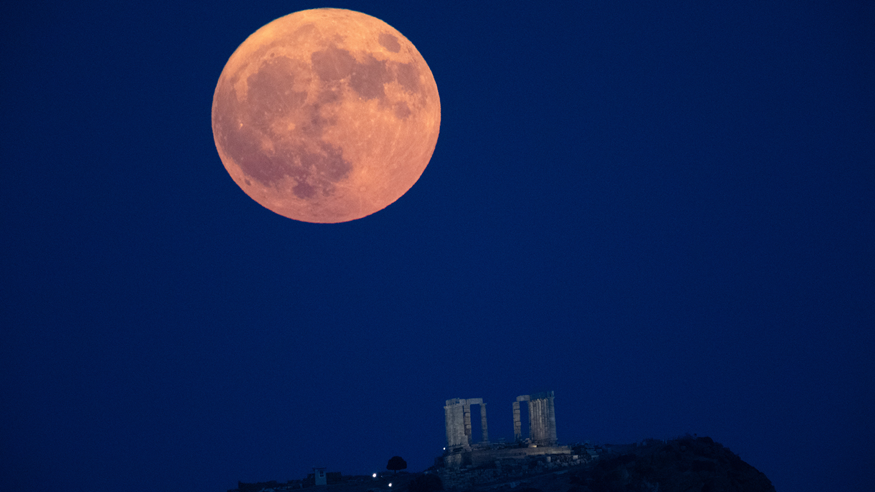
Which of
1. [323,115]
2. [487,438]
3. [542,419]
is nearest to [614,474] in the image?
[542,419]

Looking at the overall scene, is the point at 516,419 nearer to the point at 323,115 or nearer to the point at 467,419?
the point at 467,419

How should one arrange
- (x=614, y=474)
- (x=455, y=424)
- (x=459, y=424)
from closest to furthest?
(x=614, y=474), (x=455, y=424), (x=459, y=424)

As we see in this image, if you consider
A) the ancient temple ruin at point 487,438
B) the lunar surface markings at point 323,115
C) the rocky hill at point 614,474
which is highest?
the lunar surface markings at point 323,115

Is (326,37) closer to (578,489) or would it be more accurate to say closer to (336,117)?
(336,117)

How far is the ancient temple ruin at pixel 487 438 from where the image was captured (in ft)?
163

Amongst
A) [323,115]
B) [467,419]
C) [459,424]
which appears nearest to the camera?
[323,115]

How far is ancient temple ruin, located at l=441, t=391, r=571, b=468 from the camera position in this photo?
4966cm

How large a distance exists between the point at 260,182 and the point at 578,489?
28.5 meters

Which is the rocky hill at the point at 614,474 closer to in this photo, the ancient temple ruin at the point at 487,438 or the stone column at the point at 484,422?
the ancient temple ruin at the point at 487,438

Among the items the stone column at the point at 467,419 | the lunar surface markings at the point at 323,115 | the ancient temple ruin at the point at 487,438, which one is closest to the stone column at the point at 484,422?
the ancient temple ruin at the point at 487,438

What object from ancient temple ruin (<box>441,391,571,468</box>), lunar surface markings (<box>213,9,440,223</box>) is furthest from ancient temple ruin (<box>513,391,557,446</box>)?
lunar surface markings (<box>213,9,440,223</box>)

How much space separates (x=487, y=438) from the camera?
5428 centimetres

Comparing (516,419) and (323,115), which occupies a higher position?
(323,115)

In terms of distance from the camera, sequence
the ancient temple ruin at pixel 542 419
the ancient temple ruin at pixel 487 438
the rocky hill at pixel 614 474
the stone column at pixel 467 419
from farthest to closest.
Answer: the stone column at pixel 467 419
the ancient temple ruin at pixel 542 419
the ancient temple ruin at pixel 487 438
the rocky hill at pixel 614 474
